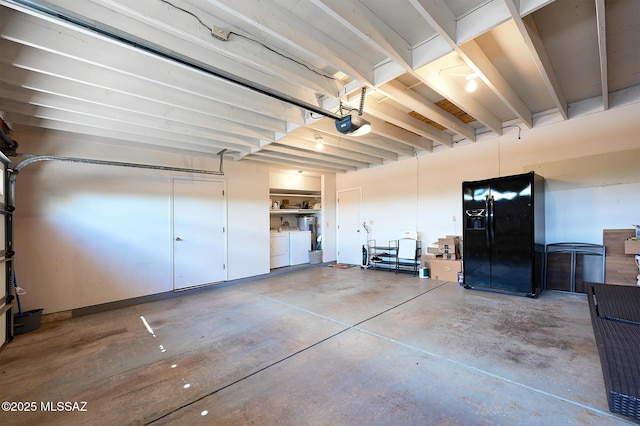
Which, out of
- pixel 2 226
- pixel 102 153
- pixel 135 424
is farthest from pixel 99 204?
pixel 135 424

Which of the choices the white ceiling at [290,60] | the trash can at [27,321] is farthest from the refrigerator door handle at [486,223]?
the trash can at [27,321]

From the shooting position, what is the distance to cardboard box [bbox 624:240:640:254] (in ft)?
10.9

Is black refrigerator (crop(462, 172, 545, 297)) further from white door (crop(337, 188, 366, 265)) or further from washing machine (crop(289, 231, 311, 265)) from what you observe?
washing machine (crop(289, 231, 311, 265))

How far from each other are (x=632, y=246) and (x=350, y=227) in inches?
204

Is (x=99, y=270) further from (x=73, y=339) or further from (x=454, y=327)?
(x=454, y=327)

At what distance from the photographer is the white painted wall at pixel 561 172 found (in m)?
3.71

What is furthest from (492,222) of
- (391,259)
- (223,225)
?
(223,225)

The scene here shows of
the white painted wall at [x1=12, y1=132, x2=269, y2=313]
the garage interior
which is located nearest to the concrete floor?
the garage interior

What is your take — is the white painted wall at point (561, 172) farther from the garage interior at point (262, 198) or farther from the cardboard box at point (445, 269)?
the cardboard box at point (445, 269)

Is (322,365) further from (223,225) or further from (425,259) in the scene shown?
(425,259)

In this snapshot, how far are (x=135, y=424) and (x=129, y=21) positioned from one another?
2812 millimetres

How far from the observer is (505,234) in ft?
13.8

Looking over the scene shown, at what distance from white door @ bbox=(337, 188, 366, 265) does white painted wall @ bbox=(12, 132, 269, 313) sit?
3.82 metres

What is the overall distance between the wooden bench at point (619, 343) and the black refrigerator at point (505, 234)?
1.20 m
